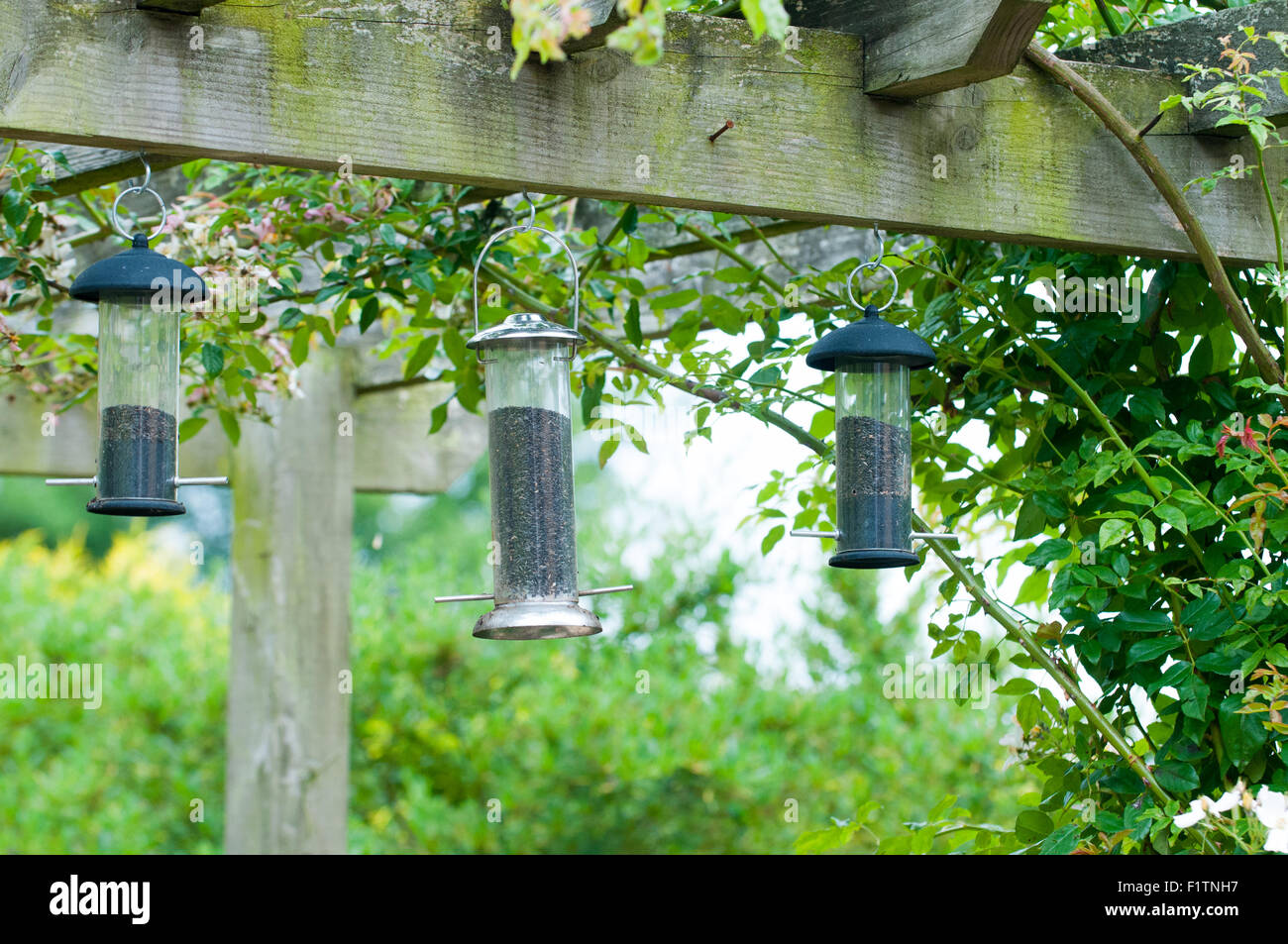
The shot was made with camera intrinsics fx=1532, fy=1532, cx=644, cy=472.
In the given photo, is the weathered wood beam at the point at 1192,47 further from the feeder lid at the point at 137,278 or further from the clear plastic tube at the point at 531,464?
the feeder lid at the point at 137,278

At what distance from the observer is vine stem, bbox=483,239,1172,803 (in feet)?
7.62

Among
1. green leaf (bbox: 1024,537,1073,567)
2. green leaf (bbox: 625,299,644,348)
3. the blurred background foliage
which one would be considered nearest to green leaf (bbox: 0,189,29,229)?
green leaf (bbox: 625,299,644,348)

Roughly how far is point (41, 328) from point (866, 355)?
1.68 meters

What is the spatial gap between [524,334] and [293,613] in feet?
6.96

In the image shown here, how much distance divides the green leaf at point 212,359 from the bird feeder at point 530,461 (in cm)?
62

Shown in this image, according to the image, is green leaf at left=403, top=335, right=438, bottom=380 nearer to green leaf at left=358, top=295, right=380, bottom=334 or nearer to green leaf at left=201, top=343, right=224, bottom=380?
green leaf at left=358, top=295, right=380, bottom=334

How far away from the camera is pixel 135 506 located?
2.18m

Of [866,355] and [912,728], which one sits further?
[912,728]

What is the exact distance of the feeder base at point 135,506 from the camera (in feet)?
7.09

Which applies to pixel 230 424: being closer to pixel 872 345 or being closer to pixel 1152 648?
pixel 872 345

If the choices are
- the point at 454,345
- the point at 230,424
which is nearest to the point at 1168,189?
the point at 454,345
